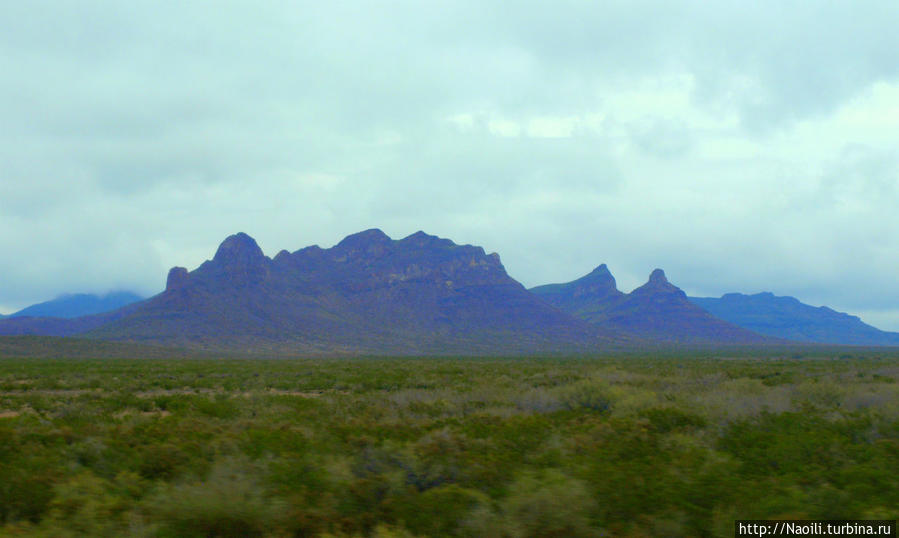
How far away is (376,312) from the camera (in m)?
148

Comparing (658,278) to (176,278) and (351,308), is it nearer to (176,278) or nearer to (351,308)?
(351,308)

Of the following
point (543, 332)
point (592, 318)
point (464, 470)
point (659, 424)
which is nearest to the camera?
point (464, 470)

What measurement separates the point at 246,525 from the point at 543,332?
140645mm

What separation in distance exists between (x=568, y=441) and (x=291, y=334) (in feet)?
376

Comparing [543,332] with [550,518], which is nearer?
[550,518]

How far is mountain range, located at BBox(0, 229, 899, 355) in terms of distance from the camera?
120 meters

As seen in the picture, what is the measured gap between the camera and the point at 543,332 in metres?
145

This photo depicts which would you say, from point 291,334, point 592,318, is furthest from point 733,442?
point 592,318

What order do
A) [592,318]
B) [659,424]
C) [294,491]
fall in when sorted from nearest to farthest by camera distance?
[294,491], [659,424], [592,318]

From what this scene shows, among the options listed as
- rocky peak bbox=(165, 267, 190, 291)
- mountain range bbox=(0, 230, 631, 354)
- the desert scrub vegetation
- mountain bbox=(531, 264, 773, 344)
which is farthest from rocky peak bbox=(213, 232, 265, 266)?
the desert scrub vegetation

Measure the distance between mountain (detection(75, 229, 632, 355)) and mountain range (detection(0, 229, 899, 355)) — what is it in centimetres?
28

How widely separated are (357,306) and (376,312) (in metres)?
4.66

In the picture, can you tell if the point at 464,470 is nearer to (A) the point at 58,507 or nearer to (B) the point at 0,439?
(A) the point at 58,507

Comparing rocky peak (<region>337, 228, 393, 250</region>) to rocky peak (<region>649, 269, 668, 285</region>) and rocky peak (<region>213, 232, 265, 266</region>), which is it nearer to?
rocky peak (<region>213, 232, 265, 266</region>)
